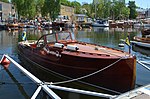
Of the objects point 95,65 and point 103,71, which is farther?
point 95,65

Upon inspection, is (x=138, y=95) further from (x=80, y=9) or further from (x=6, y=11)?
(x=80, y=9)

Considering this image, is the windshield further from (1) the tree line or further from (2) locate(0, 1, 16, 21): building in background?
(2) locate(0, 1, 16, 21): building in background

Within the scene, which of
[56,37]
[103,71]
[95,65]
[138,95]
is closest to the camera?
[138,95]

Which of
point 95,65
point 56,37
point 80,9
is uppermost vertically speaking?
point 80,9

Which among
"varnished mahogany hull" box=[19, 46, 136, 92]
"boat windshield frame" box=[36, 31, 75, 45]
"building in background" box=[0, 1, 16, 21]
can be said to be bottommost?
"varnished mahogany hull" box=[19, 46, 136, 92]

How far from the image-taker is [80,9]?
158m

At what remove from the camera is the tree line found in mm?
100438

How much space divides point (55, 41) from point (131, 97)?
31.8ft

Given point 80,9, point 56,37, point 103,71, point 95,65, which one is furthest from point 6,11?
point 103,71

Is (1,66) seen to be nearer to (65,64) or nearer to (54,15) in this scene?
(65,64)

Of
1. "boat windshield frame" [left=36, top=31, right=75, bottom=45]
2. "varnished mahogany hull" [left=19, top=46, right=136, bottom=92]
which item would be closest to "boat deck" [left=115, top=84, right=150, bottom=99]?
"varnished mahogany hull" [left=19, top=46, right=136, bottom=92]

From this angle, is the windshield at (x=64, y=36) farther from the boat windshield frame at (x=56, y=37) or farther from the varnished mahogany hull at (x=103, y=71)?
the varnished mahogany hull at (x=103, y=71)

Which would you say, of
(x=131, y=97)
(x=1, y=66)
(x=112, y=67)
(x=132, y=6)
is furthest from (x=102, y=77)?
(x=132, y=6)

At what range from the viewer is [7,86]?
1331 centimetres
